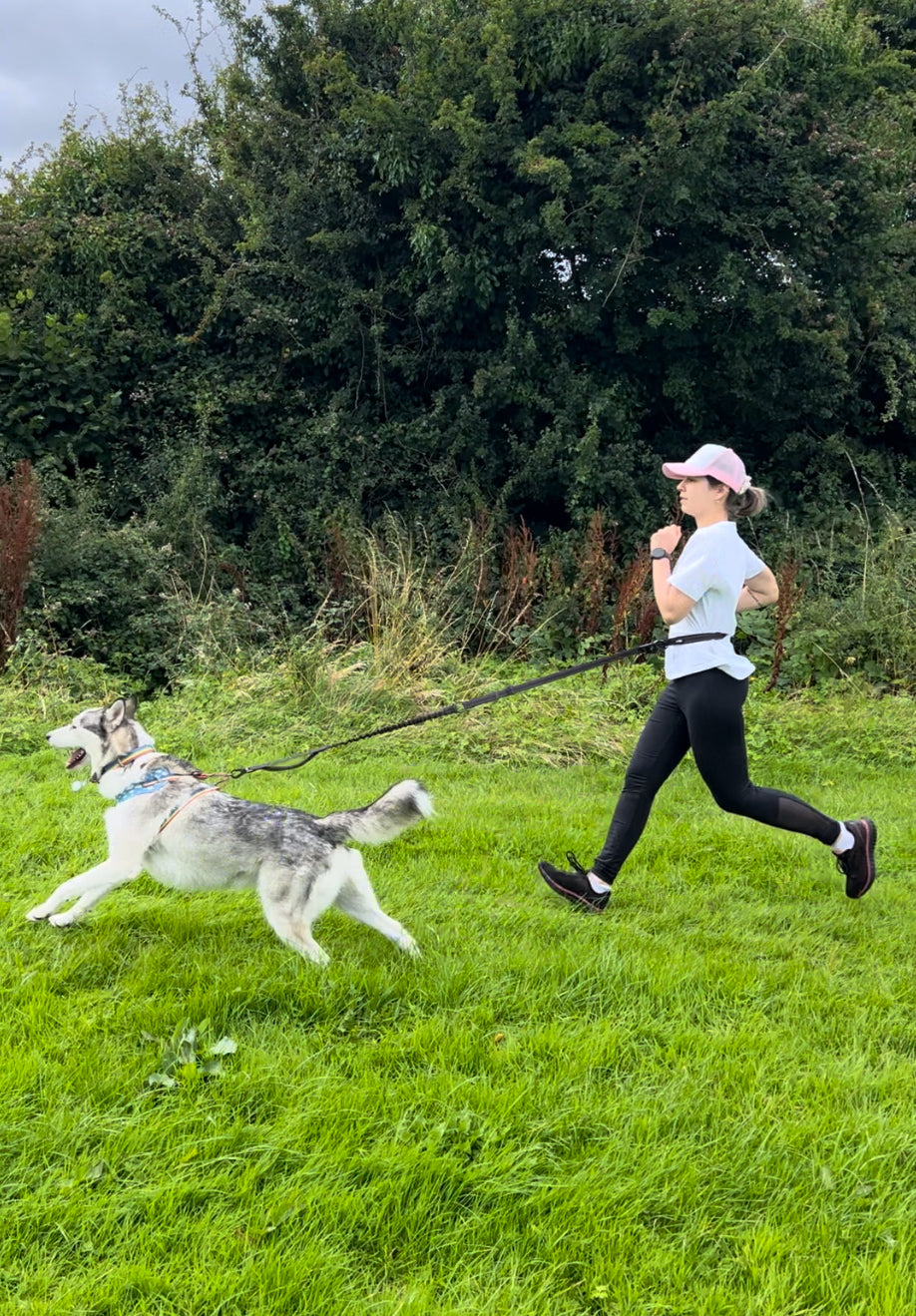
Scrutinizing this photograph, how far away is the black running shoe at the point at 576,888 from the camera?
4.18 metres

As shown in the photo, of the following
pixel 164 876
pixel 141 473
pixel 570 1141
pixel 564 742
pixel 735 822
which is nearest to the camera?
pixel 570 1141

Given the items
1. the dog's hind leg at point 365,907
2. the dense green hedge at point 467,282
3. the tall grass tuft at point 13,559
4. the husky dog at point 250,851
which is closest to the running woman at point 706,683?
the dog's hind leg at point 365,907

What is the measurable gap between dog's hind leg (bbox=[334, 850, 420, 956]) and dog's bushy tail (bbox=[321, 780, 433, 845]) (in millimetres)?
93

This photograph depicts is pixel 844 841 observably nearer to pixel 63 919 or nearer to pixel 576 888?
pixel 576 888

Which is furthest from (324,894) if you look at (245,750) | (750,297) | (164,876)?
(750,297)

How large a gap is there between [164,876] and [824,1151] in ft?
8.45

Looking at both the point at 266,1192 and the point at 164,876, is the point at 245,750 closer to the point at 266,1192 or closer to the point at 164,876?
the point at 164,876

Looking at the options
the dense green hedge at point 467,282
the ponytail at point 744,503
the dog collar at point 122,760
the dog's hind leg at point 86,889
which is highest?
the dense green hedge at point 467,282

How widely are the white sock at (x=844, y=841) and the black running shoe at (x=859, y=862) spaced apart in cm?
2

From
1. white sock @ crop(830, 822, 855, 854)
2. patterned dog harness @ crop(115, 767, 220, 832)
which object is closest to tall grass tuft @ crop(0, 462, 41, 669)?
patterned dog harness @ crop(115, 767, 220, 832)

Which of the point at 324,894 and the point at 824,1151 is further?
the point at 324,894

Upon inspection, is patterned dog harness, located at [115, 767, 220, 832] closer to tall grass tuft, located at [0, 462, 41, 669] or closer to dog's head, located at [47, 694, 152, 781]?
dog's head, located at [47, 694, 152, 781]

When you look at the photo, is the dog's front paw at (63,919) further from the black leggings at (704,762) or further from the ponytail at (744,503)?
the ponytail at (744,503)

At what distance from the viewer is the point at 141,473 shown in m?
13.4
